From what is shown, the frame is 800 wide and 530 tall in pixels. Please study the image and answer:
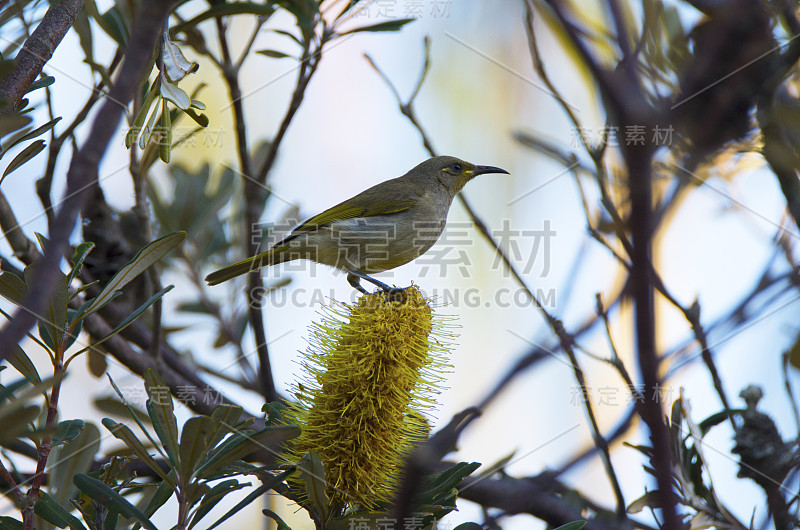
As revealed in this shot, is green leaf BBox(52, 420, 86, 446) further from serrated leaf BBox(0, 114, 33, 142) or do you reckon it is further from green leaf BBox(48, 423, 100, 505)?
serrated leaf BBox(0, 114, 33, 142)

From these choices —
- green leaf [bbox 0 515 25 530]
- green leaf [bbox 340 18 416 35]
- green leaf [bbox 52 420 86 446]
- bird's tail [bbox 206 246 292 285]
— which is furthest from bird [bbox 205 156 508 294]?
green leaf [bbox 0 515 25 530]

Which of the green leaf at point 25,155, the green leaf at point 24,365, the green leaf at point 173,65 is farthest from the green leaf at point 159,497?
the green leaf at point 173,65

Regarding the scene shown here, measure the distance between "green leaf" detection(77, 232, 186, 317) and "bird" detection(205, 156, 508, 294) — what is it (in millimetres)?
1935

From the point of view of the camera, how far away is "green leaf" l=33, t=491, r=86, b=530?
1.47m

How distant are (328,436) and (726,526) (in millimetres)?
1191

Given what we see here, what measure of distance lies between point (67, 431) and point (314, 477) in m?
0.66

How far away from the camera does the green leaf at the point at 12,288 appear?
4.77 feet

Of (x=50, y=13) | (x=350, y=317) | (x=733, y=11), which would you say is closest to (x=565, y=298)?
(x=350, y=317)

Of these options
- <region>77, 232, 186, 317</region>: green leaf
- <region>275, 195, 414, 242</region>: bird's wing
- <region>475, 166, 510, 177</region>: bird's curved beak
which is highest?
<region>475, 166, 510, 177</region>: bird's curved beak

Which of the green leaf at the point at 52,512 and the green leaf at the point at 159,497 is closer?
the green leaf at the point at 52,512

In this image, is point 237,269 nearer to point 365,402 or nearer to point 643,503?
point 365,402

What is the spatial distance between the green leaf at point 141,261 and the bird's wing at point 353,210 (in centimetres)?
258

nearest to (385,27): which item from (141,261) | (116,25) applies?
(116,25)

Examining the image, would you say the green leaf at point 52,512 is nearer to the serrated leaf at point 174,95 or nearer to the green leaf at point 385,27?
the serrated leaf at point 174,95
